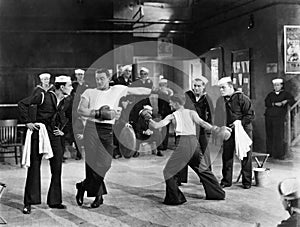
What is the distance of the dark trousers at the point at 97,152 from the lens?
12.6 feet

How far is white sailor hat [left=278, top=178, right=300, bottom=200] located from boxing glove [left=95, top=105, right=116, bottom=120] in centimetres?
194

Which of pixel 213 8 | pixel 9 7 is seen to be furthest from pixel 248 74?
pixel 9 7

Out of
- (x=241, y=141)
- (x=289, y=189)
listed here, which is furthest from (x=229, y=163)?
(x=289, y=189)

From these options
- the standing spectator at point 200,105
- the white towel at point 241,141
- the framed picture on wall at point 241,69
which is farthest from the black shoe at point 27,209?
the framed picture on wall at point 241,69

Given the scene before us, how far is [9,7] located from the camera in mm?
8922

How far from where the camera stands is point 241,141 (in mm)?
4625

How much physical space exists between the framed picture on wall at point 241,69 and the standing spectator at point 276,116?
2.38ft

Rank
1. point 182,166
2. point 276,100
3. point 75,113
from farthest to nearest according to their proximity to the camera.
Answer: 1. point 276,100
2. point 75,113
3. point 182,166

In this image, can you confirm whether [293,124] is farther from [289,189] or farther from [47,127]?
[289,189]

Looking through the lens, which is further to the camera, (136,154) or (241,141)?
(136,154)

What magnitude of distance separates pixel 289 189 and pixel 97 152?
207cm

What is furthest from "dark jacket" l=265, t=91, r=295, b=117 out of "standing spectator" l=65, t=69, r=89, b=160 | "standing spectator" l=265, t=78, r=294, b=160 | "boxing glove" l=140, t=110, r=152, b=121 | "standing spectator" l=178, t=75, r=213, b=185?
"boxing glove" l=140, t=110, r=152, b=121

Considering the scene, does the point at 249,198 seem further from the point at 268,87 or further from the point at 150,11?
the point at 150,11

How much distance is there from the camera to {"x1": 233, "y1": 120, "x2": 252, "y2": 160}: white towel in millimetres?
4613
